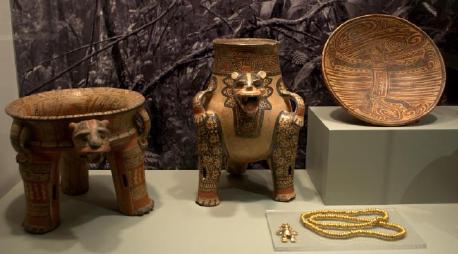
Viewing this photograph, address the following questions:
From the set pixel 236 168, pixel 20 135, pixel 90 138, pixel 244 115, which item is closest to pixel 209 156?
pixel 244 115

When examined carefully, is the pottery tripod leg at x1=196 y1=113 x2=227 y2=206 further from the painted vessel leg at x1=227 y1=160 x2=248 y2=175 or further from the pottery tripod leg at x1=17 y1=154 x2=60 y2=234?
the pottery tripod leg at x1=17 y1=154 x2=60 y2=234

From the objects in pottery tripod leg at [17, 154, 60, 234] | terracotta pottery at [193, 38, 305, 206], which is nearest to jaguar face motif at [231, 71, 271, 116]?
terracotta pottery at [193, 38, 305, 206]

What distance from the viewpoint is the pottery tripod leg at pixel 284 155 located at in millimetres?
1716

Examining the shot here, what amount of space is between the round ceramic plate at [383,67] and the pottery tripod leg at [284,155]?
233mm

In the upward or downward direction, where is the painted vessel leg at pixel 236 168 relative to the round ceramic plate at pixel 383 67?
downward

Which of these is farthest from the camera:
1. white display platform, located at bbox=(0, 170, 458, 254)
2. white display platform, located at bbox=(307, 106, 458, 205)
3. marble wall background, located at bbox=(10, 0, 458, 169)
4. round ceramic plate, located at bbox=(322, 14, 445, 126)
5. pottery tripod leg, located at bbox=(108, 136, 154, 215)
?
marble wall background, located at bbox=(10, 0, 458, 169)

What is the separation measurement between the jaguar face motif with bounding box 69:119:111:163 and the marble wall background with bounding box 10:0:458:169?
0.63 meters

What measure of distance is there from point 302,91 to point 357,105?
277mm

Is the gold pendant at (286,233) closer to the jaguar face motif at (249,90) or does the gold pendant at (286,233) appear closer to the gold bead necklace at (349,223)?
the gold bead necklace at (349,223)

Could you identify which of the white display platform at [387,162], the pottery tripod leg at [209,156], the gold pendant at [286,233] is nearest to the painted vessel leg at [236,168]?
the pottery tripod leg at [209,156]

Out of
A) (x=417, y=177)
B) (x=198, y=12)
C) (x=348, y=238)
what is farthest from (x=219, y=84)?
(x=417, y=177)

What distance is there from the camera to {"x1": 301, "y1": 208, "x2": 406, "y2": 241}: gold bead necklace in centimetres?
157

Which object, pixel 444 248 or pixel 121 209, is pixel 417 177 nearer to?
pixel 444 248

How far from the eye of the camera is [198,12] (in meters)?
1.97
